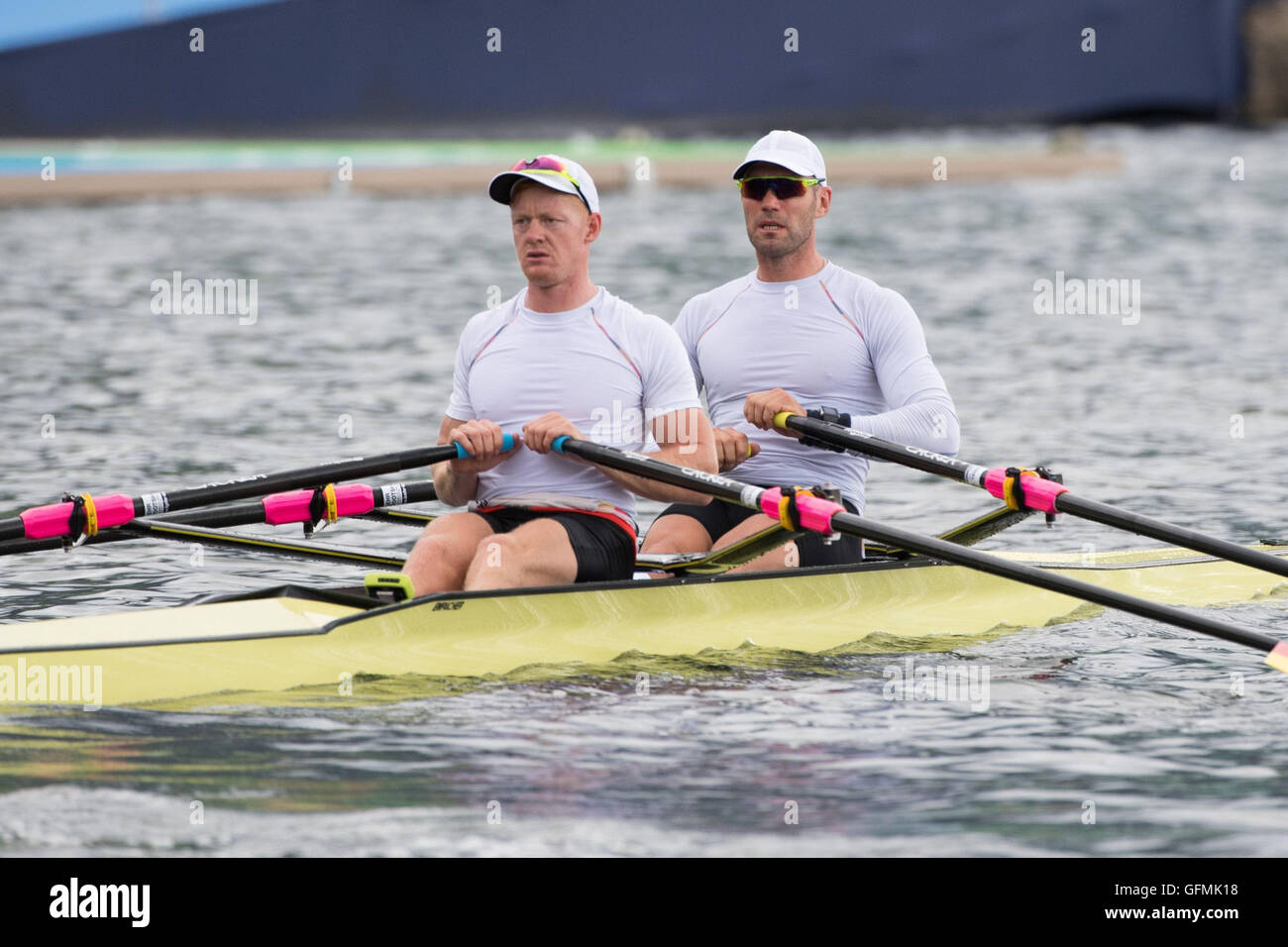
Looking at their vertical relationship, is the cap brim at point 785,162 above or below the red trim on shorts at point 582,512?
above

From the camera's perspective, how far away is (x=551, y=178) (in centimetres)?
614

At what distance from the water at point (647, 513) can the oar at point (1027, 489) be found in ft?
1.46

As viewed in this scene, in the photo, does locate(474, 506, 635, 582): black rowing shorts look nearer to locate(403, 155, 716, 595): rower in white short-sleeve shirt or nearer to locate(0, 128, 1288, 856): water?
locate(403, 155, 716, 595): rower in white short-sleeve shirt

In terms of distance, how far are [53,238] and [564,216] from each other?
16.8m

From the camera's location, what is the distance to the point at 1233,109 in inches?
1612

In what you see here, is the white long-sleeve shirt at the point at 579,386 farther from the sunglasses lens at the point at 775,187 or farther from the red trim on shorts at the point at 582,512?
the sunglasses lens at the point at 775,187

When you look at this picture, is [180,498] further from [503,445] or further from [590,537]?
[590,537]

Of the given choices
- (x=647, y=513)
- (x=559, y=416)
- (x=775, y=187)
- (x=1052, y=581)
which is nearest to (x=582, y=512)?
(x=559, y=416)

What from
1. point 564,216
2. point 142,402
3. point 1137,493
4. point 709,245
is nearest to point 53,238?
point 709,245

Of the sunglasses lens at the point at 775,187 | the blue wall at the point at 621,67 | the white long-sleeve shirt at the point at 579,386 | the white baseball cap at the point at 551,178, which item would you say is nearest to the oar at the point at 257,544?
the white long-sleeve shirt at the point at 579,386

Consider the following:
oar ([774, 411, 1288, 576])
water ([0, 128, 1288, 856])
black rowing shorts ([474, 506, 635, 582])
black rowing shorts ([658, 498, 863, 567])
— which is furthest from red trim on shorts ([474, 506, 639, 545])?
oar ([774, 411, 1288, 576])

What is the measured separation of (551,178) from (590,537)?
1.25m

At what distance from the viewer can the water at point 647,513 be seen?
16.5 ft
